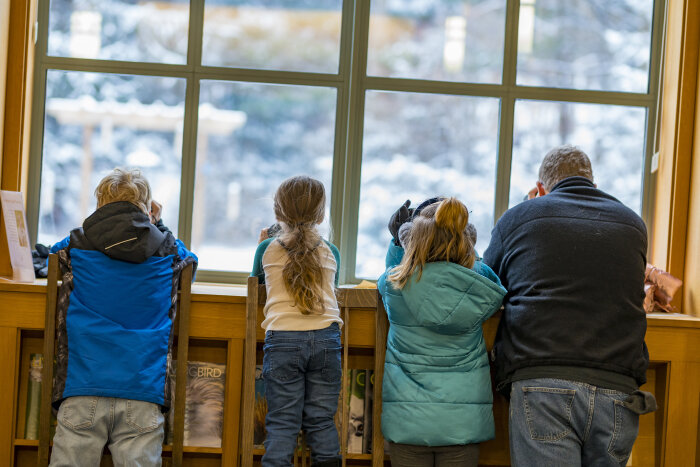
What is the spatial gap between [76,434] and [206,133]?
1.47 metres

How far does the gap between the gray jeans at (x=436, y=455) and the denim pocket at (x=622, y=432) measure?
0.46m

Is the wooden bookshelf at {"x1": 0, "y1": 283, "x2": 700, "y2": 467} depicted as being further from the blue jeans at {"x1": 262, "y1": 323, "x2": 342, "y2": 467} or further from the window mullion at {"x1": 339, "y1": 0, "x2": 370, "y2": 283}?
the window mullion at {"x1": 339, "y1": 0, "x2": 370, "y2": 283}

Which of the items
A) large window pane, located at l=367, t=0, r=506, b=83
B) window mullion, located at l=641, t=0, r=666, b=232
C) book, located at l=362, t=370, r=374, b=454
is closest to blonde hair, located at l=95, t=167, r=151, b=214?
book, located at l=362, t=370, r=374, b=454

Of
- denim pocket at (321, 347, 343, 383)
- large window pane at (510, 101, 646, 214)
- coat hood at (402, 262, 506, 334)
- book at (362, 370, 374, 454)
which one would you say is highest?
large window pane at (510, 101, 646, 214)

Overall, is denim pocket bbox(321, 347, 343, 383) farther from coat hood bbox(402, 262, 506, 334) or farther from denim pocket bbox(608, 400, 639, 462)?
denim pocket bbox(608, 400, 639, 462)

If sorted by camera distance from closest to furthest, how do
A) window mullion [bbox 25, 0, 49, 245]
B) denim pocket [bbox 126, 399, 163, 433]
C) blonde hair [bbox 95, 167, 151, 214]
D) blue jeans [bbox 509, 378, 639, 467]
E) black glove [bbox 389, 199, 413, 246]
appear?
blue jeans [bbox 509, 378, 639, 467] < denim pocket [bbox 126, 399, 163, 433] < blonde hair [bbox 95, 167, 151, 214] < black glove [bbox 389, 199, 413, 246] < window mullion [bbox 25, 0, 49, 245]

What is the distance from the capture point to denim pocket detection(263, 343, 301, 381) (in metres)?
2.36

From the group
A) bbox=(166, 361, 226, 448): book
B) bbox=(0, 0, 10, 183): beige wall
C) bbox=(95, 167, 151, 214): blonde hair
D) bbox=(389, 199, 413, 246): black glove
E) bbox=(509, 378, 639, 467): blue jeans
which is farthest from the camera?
bbox=(0, 0, 10, 183): beige wall

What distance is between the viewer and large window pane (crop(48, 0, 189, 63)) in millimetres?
3188

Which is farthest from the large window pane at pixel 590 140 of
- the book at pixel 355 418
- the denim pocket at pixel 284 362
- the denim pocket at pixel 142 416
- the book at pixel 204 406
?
the denim pocket at pixel 142 416

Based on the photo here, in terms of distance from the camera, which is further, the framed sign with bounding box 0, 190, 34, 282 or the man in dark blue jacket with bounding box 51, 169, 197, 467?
the framed sign with bounding box 0, 190, 34, 282

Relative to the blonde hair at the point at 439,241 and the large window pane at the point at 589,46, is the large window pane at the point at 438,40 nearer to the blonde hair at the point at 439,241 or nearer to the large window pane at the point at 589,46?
the large window pane at the point at 589,46

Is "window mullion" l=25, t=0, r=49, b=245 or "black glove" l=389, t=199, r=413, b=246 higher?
"window mullion" l=25, t=0, r=49, b=245

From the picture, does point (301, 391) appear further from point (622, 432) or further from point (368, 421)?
point (622, 432)
